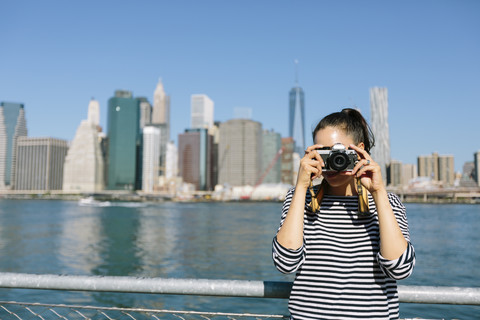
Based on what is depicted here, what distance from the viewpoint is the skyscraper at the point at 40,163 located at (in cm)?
18112

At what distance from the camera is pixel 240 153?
625 feet

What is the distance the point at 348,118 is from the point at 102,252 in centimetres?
2441

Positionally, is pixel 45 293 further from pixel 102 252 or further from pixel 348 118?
pixel 348 118

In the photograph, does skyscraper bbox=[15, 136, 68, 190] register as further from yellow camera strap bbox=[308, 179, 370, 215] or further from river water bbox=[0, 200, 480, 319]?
yellow camera strap bbox=[308, 179, 370, 215]

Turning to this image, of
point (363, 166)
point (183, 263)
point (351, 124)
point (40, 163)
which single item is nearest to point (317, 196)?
point (363, 166)

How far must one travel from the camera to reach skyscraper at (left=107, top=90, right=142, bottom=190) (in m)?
183

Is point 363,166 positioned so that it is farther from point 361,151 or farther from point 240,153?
point 240,153

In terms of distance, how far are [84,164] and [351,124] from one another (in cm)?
19184

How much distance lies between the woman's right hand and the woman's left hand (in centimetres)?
15

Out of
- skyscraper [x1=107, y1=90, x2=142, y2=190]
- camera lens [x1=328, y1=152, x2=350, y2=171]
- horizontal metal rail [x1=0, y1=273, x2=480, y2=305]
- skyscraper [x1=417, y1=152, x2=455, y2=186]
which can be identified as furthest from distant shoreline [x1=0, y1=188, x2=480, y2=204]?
camera lens [x1=328, y1=152, x2=350, y2=171]

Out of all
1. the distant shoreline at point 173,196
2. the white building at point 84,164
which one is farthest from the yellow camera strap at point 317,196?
the white building at point 84,164

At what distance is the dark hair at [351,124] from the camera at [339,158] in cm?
17

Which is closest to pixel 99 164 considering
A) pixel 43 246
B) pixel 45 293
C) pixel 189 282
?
pixel 43 246

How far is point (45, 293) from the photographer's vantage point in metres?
13.5
